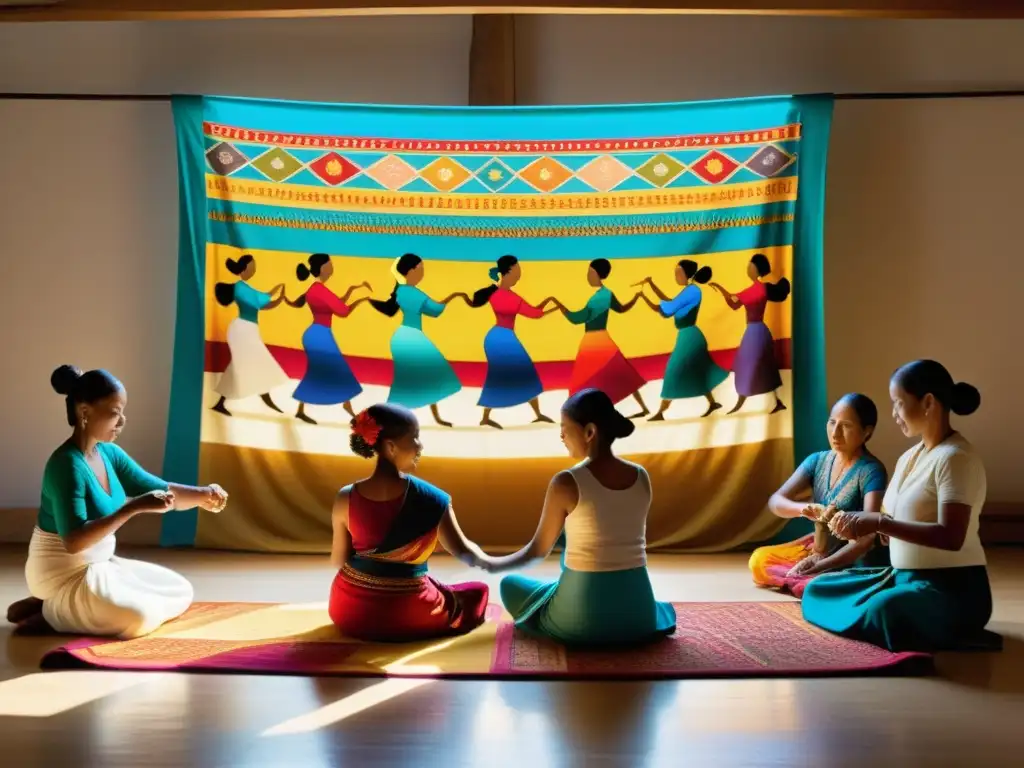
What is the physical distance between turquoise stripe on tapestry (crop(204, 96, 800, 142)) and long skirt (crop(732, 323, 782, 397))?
99cm

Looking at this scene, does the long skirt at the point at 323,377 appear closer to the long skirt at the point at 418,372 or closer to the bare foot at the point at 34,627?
the long skirt at the point at 418,372

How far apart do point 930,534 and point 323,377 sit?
306 centimetres

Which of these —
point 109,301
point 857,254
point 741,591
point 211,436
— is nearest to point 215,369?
point 211,436

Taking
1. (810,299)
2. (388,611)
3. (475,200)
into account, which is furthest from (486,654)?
(810,299)

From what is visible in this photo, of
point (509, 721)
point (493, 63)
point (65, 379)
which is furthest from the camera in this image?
point (493, 63)

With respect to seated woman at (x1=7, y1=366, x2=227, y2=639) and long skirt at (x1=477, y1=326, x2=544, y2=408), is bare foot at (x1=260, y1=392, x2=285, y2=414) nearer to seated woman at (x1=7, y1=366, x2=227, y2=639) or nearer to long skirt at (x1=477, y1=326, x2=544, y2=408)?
long skirt at (x1=477, y1=326, x2=544, y2=408)

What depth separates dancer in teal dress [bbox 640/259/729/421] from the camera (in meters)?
5.37

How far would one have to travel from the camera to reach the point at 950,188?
5648 millimetres

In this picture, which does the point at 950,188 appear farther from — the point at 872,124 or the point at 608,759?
the point at 608,759

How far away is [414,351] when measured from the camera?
5.39 meters

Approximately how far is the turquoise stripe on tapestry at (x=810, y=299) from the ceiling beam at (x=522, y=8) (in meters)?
0.50

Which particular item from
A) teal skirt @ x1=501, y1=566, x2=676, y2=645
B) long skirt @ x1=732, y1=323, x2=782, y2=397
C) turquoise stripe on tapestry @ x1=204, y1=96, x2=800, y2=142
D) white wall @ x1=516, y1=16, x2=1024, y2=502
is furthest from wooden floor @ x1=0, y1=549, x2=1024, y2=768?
turquoise stripe on tapestry @ x1=204, y1=96, x2=800, y2=142

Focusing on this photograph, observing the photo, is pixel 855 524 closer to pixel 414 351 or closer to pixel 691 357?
pixel 691 357

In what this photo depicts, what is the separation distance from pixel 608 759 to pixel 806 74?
13.9ft
